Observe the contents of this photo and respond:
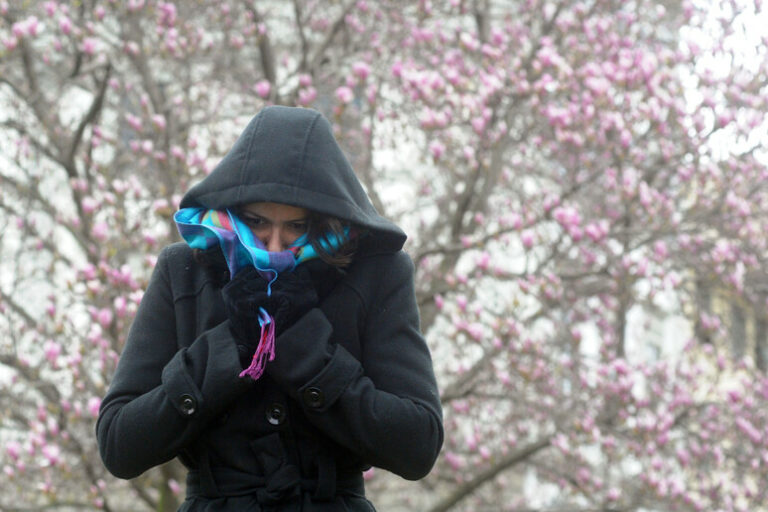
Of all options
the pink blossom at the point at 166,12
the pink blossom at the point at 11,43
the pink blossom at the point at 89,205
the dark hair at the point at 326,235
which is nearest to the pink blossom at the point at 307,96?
the pink blossom at the point at 166,12

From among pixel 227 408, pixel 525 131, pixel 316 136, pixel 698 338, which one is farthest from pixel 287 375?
pixel 698 338

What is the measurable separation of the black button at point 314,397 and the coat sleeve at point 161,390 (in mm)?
136

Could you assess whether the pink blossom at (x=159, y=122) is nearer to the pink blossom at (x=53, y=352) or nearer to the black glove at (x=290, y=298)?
the pink blossom at (x=53, y=352)

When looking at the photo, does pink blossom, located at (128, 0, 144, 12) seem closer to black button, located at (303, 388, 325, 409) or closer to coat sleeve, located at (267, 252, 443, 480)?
coat sleeve, located at (267, 252, 443, 480)

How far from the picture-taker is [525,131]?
9.28 metres

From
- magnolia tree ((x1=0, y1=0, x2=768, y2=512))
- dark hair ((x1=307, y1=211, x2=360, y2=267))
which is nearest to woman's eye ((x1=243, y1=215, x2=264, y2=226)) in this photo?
dark hair ((x1=307, y1=211, x2=360, y2=267))

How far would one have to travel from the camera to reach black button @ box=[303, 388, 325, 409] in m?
2.40

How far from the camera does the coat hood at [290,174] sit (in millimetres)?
2480

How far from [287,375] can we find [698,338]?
8505 mm

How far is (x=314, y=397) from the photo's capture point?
240 cm

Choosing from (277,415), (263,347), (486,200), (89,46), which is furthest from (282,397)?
(486,200)

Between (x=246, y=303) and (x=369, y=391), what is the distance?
0.32m

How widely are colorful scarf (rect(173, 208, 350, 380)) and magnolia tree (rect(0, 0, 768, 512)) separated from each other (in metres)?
4.87

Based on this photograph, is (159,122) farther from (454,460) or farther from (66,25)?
(454,460)
